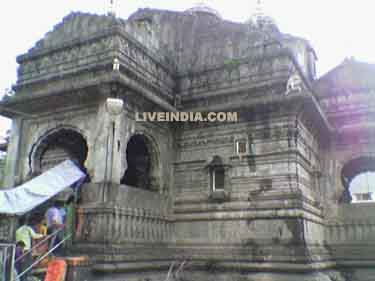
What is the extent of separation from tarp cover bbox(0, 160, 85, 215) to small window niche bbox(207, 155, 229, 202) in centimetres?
422

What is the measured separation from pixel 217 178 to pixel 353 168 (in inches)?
261

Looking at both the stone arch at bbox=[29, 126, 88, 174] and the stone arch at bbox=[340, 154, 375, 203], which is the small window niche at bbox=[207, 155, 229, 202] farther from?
the stone arch at bbox=[340, 154, 375, 203]

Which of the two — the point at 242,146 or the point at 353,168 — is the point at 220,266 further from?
the point at 353,168

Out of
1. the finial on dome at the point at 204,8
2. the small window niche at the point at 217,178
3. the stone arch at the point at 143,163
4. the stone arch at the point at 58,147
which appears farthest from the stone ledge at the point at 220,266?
the finial on dome at the point at 204,8

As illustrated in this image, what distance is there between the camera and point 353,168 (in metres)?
17.0

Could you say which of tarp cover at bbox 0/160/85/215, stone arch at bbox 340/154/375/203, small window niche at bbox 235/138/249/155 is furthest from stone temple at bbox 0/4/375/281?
tarp cover at bbox 0/160/85/215

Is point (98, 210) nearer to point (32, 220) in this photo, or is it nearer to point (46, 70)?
point (32, 220)

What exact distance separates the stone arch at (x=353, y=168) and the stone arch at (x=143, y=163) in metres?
7.14

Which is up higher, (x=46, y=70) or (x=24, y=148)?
(x=46, y=70)

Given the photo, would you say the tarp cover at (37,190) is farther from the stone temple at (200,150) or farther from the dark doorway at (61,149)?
the dark doorway at (61,149)

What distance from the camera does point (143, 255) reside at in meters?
11.8

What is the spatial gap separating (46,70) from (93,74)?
82.6 inches

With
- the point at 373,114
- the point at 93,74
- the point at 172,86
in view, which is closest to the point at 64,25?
the point at 93,74

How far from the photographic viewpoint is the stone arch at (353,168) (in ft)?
50.3
